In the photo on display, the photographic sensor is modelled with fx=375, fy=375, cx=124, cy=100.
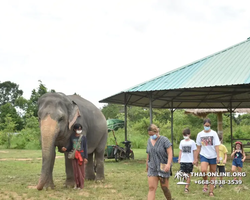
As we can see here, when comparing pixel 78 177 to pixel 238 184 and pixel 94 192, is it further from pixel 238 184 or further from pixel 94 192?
pixel 238 184

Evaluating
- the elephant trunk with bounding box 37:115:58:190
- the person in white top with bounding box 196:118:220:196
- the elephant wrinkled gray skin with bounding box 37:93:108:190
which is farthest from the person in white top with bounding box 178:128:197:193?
the elephant trunk with bounding box 37:115:58:190

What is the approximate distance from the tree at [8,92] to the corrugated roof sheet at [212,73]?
245 ft

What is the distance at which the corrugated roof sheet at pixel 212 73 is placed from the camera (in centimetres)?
1480

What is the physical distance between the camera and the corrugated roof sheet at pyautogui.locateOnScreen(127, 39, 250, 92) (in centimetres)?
1480

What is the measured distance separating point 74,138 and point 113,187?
170cm

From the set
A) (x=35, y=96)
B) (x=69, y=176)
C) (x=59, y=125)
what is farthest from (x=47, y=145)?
(x=35, y=96)

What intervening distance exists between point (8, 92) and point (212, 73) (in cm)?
7920

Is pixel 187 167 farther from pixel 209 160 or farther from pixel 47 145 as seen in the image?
pixel 47 145

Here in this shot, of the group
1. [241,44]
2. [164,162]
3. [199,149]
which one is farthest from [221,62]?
[164,162]

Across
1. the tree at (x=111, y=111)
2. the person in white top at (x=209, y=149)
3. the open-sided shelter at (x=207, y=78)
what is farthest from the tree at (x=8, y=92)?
the person in white top at (x=209, y=149)

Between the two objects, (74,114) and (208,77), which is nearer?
(74,114)

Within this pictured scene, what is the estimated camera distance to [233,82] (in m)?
14.1

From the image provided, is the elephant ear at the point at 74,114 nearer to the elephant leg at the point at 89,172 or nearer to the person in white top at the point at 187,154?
the elephant leg at the point at 89,172

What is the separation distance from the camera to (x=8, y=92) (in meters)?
88.8
